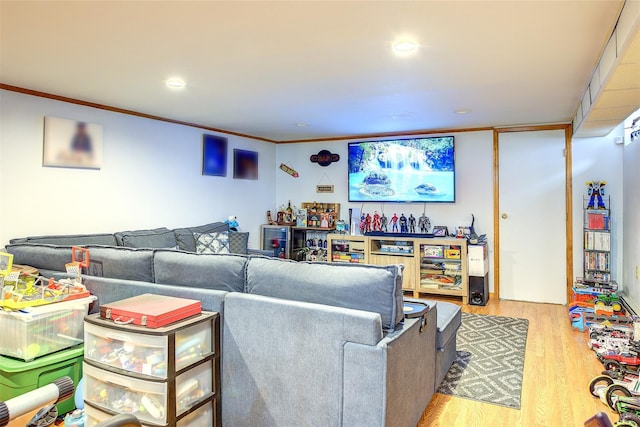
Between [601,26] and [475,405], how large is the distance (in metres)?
2.38

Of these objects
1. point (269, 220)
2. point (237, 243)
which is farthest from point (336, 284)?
point (269, 220)

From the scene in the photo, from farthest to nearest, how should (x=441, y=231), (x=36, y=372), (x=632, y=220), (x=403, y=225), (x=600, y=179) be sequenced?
(x=403, y=225), (x=441, y=231), (x=600, y=179), (x=632, y=220), (x=36, y=372)

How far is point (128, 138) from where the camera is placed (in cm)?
459

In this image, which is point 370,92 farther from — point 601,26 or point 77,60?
point 77,60

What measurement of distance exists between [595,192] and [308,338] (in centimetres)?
449

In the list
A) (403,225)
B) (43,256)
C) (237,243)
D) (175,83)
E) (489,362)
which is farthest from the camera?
(403,225)

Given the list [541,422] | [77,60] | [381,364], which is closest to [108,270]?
[77,60]

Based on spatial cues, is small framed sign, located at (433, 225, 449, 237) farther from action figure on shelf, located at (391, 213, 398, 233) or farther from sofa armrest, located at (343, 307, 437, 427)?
sofa armrest, located at (343, 307, 437, 427)

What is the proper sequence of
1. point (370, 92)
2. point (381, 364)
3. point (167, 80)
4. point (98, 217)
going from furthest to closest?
point (98, 217), point (370, 92), point (167, 80), point (381, 364)

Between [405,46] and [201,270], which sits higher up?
[405,46]

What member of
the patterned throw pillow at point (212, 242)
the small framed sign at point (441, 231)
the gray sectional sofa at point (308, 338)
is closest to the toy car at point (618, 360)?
the gray sectional sofa at point (308, 338)

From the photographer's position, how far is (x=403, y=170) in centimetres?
592

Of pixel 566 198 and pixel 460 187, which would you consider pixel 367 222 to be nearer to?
pixel 460 187

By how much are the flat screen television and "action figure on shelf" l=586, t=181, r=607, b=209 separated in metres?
1.58
